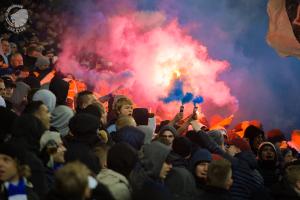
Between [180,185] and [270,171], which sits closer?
[180,185]

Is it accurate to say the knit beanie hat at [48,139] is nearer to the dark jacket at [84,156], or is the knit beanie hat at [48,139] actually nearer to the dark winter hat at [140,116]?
the dark jacket at [84,156]

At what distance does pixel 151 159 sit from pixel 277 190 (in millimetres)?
1445

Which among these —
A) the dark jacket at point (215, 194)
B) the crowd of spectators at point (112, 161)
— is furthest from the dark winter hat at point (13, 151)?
the dark jacket at point (215, 194)

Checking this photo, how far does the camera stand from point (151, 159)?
3996mm

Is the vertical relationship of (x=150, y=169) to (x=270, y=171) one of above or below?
below

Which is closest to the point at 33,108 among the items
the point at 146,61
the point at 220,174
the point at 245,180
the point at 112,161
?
the point at 112,161

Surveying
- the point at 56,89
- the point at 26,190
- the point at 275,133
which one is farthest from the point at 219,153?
the point at 275,133

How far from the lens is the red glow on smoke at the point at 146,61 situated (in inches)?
432

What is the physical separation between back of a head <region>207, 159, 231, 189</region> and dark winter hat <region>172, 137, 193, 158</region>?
0.91 m

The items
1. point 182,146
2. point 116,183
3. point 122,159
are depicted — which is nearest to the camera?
point 116,183

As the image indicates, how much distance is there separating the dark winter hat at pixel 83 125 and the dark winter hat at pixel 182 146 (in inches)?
36.3

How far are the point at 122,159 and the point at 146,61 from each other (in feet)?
26.4

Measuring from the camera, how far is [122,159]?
3930mm

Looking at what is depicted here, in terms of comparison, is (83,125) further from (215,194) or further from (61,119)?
(215,194)
